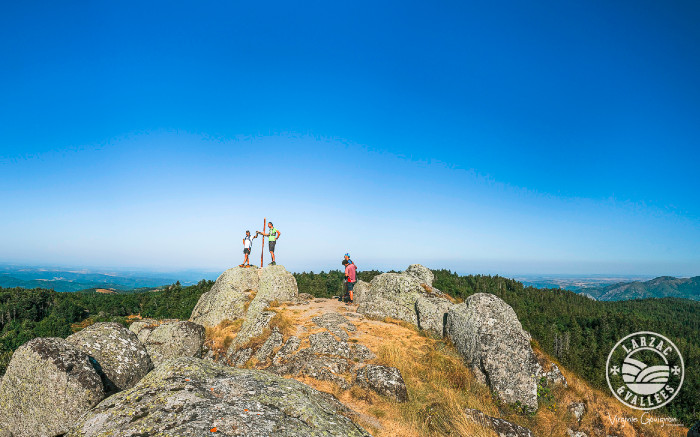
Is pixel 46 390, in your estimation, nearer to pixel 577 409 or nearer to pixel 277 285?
pixel 277 285

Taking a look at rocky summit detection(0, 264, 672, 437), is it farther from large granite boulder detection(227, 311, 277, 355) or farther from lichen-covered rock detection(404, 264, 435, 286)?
lichen-covered rock detection(404, 264, 435, 286)

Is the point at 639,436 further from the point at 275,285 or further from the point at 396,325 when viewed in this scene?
the point at 275,285

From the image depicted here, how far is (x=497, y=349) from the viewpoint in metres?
13.5

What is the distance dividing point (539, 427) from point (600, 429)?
305cm

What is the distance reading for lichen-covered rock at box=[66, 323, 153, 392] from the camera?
8867 millimetres

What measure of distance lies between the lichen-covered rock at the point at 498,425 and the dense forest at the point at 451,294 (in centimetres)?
2139

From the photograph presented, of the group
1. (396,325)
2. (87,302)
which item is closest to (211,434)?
(396,325)

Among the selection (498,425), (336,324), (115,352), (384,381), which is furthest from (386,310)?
(115,352)

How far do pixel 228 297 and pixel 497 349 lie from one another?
17778 millimetres

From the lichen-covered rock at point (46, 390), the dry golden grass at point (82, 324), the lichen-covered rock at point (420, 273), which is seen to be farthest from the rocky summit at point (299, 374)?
the dry golden grass at point (82, 324)

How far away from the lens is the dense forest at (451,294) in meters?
37.3

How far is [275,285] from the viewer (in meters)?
23.4

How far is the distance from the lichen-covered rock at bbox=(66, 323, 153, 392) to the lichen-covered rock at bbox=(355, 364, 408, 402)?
7552 mm

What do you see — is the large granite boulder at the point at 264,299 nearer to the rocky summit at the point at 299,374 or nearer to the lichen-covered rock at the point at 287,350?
the rocky summit at the point at 299,374
